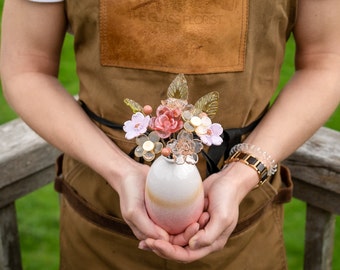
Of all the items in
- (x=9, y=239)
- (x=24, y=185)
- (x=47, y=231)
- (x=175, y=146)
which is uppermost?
(x=175, y=146)

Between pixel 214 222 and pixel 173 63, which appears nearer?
pixel 214 222

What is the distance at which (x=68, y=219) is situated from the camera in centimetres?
177

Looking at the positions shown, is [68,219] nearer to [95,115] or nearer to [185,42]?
[95,115]

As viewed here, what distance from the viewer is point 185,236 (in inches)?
54.8

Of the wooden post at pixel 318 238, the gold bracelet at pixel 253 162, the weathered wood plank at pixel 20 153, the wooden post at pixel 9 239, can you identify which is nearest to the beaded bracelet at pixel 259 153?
the gold bracelet at pixel 253 162

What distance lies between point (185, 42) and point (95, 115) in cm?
30

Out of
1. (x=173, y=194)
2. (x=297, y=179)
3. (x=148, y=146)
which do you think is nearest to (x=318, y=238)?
(x=297, y=179)

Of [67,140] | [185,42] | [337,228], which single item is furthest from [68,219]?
[337,228]

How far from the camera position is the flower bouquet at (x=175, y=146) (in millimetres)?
1222

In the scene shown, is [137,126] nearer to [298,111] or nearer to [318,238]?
[298,111]

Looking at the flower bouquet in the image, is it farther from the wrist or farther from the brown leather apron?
the brown leather apron

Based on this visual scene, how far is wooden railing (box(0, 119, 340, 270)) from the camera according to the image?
2047 millimetres

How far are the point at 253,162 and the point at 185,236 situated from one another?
0.24 m

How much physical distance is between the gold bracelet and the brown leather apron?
8cm
